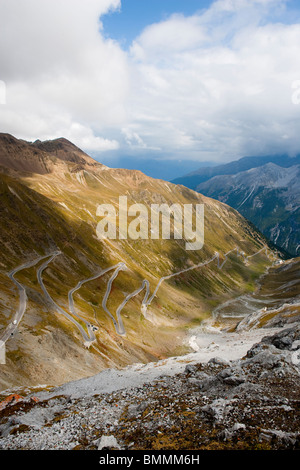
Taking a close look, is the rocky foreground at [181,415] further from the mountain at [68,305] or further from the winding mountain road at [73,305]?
the winding mountain road at [73,305]

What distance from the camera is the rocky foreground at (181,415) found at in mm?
17641

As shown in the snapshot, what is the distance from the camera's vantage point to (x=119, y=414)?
25109 mm

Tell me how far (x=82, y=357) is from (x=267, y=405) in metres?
67.3

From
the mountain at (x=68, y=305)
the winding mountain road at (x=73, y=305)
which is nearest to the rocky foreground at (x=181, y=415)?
the mountain at (x=68, y=305)

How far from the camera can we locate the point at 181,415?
22.4 m

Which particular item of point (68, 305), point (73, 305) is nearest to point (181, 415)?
point (68, 305)

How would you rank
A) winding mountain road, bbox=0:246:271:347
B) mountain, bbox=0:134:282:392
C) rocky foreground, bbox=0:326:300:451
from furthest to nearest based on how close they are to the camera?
winding mountain road, bbox=0:246:271:347, mountain, bbox=0:134:282:392, rocky foreground, bbox=0:326:300:451

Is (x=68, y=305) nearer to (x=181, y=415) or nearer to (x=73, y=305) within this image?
(x=73, y=305)

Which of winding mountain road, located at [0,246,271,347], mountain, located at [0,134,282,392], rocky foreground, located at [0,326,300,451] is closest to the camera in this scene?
rocky foreground, located at [0,326,300,451]

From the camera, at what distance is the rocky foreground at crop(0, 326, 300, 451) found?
17.6 metres

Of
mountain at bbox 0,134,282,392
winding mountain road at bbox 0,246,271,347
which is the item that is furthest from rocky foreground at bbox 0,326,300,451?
winding mountain road at bbox 0,246,271,347

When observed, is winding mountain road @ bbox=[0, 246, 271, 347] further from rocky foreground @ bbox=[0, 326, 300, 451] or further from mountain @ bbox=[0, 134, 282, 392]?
rocky foreground @ bbox=[0, 326, 300, 451]
